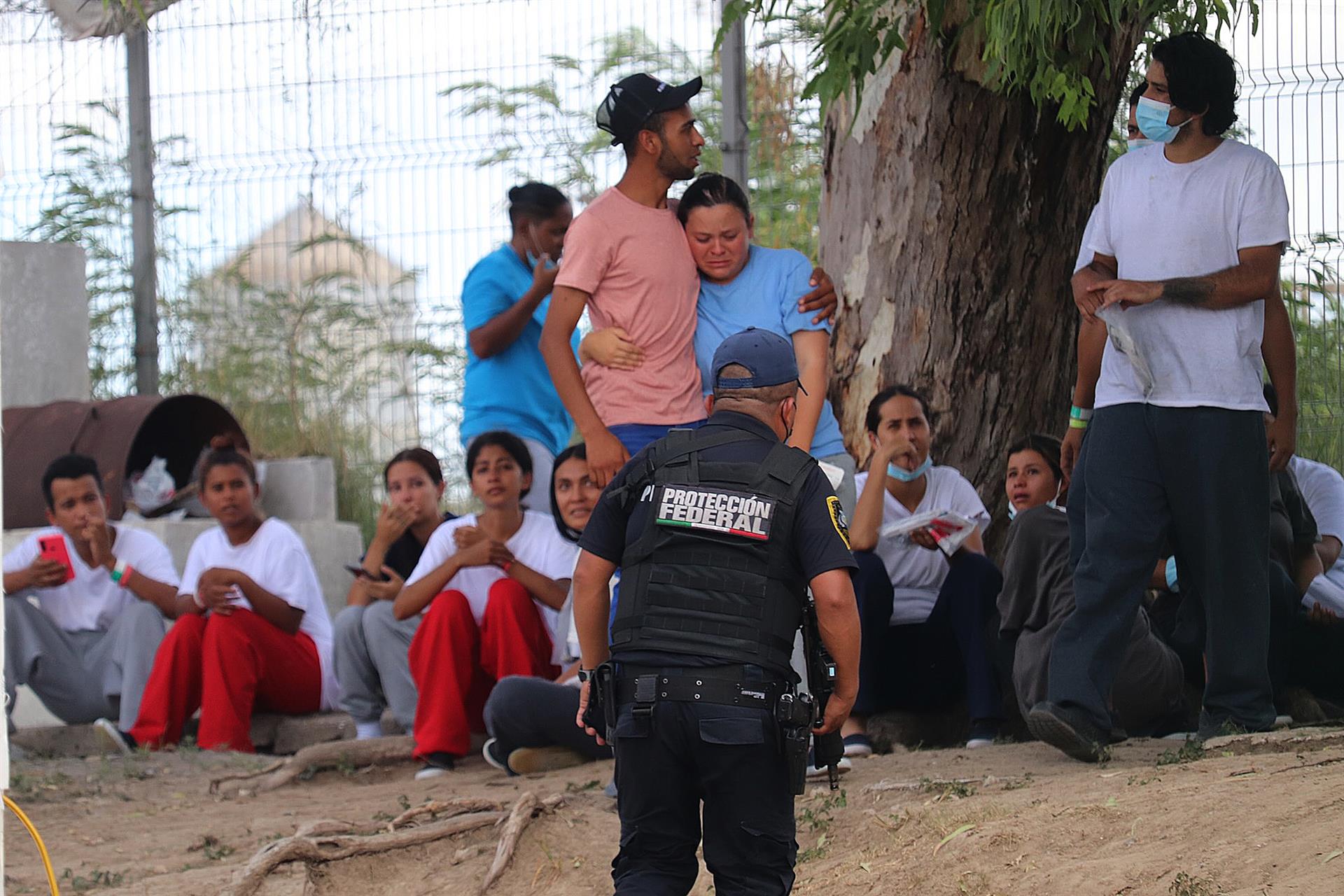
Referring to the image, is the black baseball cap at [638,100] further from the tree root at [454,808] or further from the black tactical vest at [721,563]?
the tree root at [454,808]

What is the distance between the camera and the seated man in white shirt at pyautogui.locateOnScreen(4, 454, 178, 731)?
7398 millimetres

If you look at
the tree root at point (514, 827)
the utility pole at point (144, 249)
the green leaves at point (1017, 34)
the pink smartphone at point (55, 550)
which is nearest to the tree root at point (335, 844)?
the tree root at point (514, 827)

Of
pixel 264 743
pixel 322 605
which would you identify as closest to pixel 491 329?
pixel 322 605

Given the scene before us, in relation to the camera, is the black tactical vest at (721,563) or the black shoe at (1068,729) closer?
the black tactical vest at (721,563)

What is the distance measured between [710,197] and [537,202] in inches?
73.8

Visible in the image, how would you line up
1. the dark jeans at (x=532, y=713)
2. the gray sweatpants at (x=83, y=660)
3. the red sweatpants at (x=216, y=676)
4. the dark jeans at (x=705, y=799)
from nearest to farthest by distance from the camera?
the dark jeans at (x=705, y=799), the dark jeans at (x=532, y=713), the red sweatpants at (x=216, y=676), the gray sweatpants at (x=83, y=660)

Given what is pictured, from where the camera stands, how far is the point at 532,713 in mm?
5930

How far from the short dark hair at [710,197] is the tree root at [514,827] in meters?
1.83

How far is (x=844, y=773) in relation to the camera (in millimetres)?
5160

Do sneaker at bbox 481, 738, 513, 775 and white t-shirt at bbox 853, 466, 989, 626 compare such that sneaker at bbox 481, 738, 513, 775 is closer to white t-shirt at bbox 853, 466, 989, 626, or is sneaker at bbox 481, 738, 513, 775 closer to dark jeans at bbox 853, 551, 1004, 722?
dark jeans at bbox 853, 551, 1004, 722

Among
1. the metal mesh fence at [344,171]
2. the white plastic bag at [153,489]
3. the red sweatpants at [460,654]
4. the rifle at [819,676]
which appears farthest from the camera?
the white plastic bag at [153,489]

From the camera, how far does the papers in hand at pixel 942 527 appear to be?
229 inches

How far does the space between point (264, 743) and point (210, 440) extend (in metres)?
2.02

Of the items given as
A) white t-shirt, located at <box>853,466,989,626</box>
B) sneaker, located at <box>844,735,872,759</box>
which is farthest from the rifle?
white t-shirt, located at <box>853,466,989,626</box>
